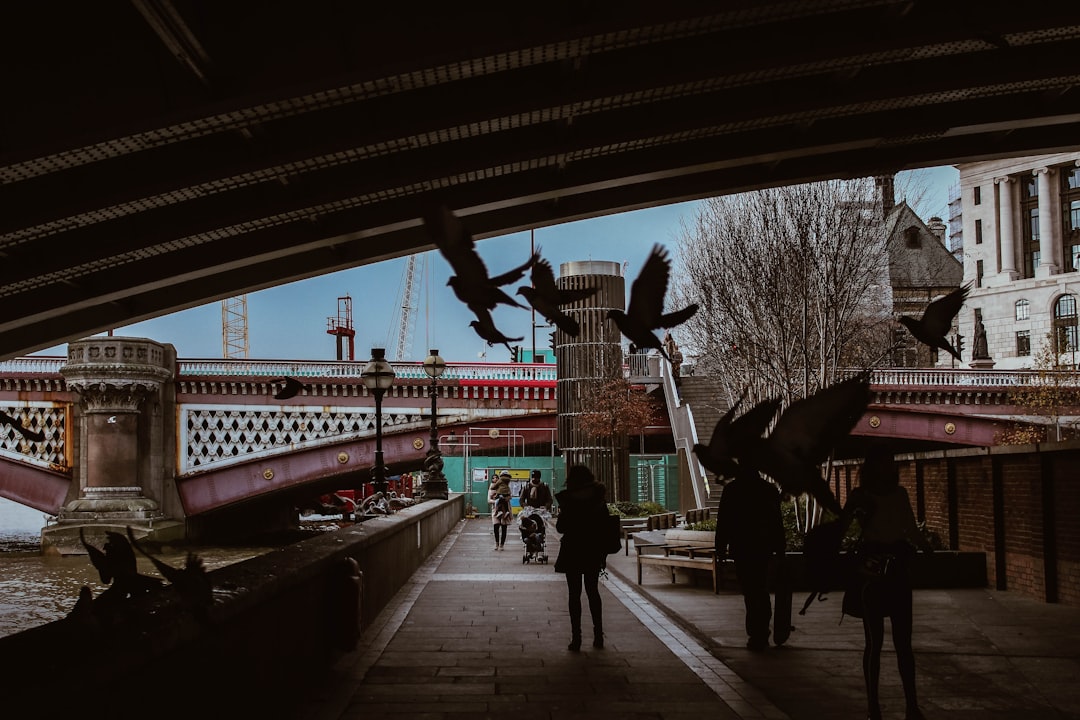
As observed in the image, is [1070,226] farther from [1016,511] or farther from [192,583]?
[192,583]

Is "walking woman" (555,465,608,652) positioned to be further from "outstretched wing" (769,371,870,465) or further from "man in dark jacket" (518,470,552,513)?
"man in dark jacket" (518,470,552,513)

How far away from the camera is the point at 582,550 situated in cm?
1025

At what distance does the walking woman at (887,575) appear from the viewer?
6734mm

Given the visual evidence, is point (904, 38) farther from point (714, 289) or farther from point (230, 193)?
point (714, 289)

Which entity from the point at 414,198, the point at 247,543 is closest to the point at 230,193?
the point at 414,198

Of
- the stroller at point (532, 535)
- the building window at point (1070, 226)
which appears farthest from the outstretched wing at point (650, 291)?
the building window at point (1070, 226)

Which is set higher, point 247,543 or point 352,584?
point 352,584

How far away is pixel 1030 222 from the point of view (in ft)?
326

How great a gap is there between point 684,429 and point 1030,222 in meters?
76.4

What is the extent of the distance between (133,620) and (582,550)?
19.8 feet

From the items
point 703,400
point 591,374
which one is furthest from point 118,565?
point 703,400

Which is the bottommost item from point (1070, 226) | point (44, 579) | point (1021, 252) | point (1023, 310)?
point (44, 579)

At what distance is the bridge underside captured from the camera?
8.83 metres

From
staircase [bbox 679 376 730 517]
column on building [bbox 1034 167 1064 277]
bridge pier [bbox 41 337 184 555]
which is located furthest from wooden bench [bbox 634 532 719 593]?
column on building [bbox 1034 167 1064 277]
